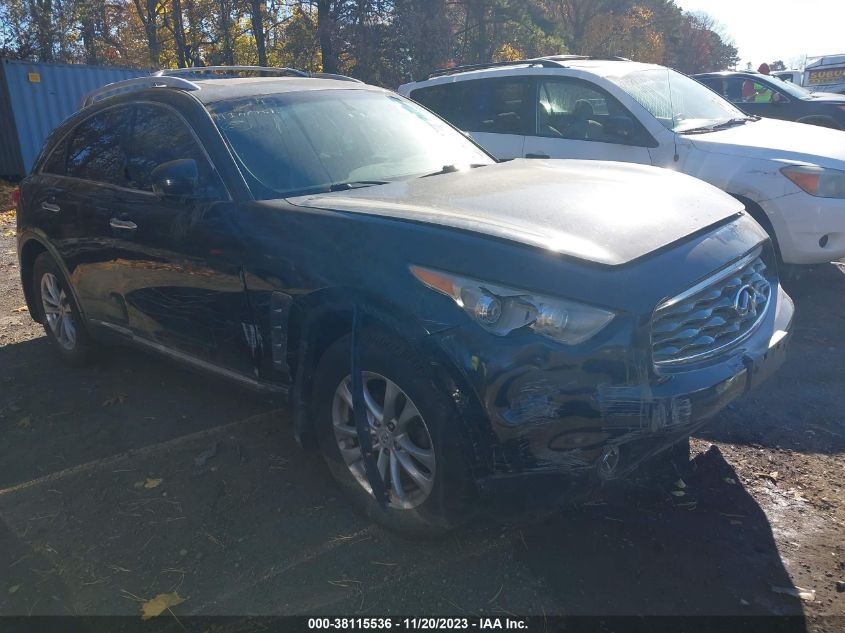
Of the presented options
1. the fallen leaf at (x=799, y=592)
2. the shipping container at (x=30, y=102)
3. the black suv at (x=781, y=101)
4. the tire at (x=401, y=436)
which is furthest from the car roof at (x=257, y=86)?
the shipping container at (x=30, y=102)

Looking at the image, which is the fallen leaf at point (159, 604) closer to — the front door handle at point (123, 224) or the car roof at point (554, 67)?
the front door handle at point (123, 224)

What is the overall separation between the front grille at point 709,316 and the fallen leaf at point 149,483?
2.50 metres

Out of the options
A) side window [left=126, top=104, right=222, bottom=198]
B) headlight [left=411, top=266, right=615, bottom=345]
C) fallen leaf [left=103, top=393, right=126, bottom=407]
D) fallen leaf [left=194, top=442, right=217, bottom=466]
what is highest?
side window [left=126, top=104, right=222, bottom=198]

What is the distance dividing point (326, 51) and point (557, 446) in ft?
69.2

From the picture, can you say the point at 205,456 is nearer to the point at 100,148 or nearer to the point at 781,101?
the point at 100,148

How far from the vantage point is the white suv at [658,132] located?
557cm

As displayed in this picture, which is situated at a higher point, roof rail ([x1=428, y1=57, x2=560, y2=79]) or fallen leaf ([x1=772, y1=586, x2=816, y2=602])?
roof rail ([x1=428, y1=57, x2=560, y2=79])

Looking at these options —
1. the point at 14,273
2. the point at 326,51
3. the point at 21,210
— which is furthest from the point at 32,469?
the point at 326,51

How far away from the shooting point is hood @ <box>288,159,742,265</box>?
2719mm

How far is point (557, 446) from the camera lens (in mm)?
2500

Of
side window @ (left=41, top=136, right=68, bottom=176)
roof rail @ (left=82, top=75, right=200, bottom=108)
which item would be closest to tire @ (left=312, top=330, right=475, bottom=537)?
roof rail @ (left=82, top=75, right=200, bottom=108)

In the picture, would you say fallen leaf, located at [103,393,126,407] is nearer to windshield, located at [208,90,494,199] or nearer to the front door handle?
the front door handle

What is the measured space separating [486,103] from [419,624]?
591cm

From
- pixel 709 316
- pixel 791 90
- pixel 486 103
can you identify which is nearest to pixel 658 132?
pixel 486 103
